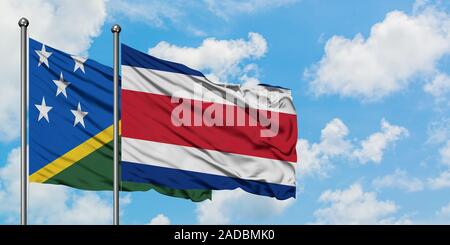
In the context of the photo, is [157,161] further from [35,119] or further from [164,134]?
[35,119]

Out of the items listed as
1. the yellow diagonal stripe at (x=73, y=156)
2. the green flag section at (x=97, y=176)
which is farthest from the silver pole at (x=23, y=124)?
the green flag section at (x=97, y=176)

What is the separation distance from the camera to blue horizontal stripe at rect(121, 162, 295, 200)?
1562 centimetres

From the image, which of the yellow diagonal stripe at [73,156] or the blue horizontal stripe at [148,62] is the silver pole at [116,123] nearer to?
the blue horizontal stripe at [148,62]

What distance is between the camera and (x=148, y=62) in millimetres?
16234

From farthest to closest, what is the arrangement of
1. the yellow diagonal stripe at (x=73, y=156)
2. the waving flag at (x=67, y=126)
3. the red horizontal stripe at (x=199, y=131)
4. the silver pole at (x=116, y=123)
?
the red horizontal stripe at (x=199, y=131) → the waving flag at (x=67, y=126) → the yellow diagonal stripe at (x=73, y=156) → the silver pole at (x=116, y=123)

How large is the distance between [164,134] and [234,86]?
205 cm

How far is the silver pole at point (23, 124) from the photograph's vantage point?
14617mm

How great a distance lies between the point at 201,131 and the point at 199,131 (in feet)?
0.15

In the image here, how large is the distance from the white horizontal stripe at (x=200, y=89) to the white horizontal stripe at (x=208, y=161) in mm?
1142

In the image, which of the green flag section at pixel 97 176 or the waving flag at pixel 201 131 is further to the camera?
the waving flag at pixel 201 131

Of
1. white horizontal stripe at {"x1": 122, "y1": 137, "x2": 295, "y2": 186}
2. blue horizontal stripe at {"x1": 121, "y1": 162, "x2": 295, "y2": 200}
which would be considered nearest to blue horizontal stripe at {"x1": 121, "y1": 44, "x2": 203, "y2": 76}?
white horizontal stripe at {"x1": 122, "y1": 137, "x2": 295, "y2": 186}

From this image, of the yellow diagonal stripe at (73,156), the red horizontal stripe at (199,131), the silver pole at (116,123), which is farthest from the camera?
the red horizontal stripe at (199,131)

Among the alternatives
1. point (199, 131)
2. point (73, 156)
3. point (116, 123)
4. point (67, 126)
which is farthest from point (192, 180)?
point (67, 126)
